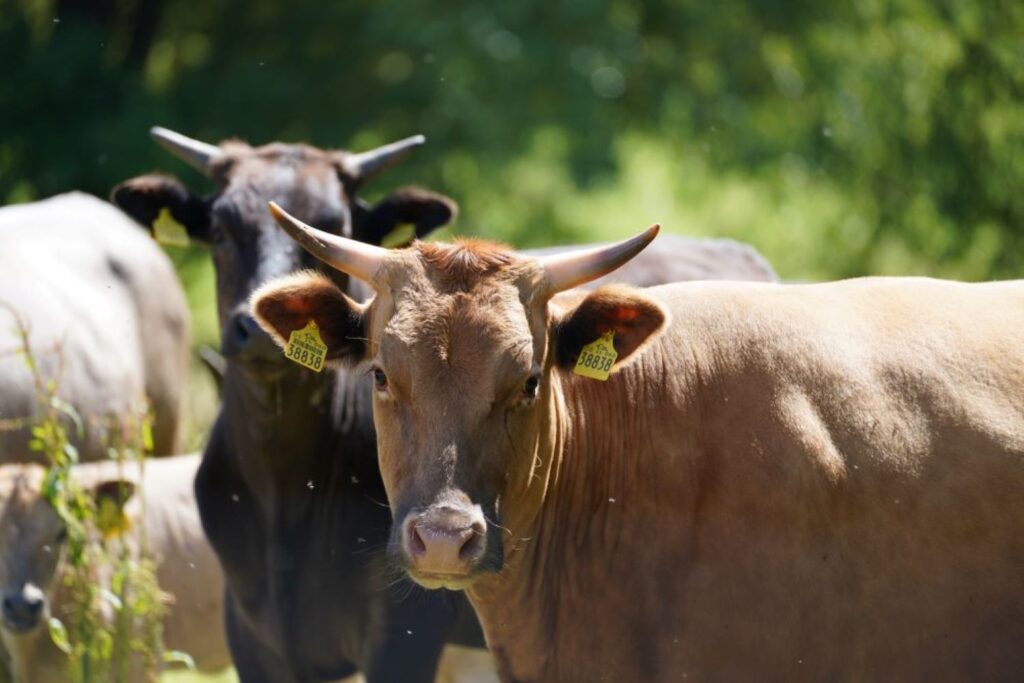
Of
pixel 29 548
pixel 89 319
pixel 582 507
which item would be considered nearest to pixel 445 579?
pixel 582 507

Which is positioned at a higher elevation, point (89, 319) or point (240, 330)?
point (240, 330)

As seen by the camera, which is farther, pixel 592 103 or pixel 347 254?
pixel 592 103

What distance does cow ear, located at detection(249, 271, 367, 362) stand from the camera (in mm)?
4824

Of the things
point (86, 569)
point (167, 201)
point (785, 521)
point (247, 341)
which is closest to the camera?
point (785, 521)

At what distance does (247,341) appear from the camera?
5.68 metres

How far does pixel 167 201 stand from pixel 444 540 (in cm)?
288

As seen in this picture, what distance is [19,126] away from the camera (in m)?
13.2

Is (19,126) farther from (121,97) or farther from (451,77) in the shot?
(451,77)

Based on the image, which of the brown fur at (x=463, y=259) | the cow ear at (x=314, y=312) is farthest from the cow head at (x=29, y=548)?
the brown fur at (x=463, y=259)

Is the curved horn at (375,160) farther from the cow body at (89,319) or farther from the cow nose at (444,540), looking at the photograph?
the cow nose at (444,540)

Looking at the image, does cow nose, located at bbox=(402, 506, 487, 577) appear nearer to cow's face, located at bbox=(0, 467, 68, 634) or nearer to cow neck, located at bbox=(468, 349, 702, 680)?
cow neck, located at bbox=(468, 349, 702, 680)

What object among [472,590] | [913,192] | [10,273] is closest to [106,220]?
[10,273]

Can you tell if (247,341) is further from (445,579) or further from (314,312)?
(445,579)

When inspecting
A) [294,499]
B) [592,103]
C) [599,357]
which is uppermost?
[599,357]
